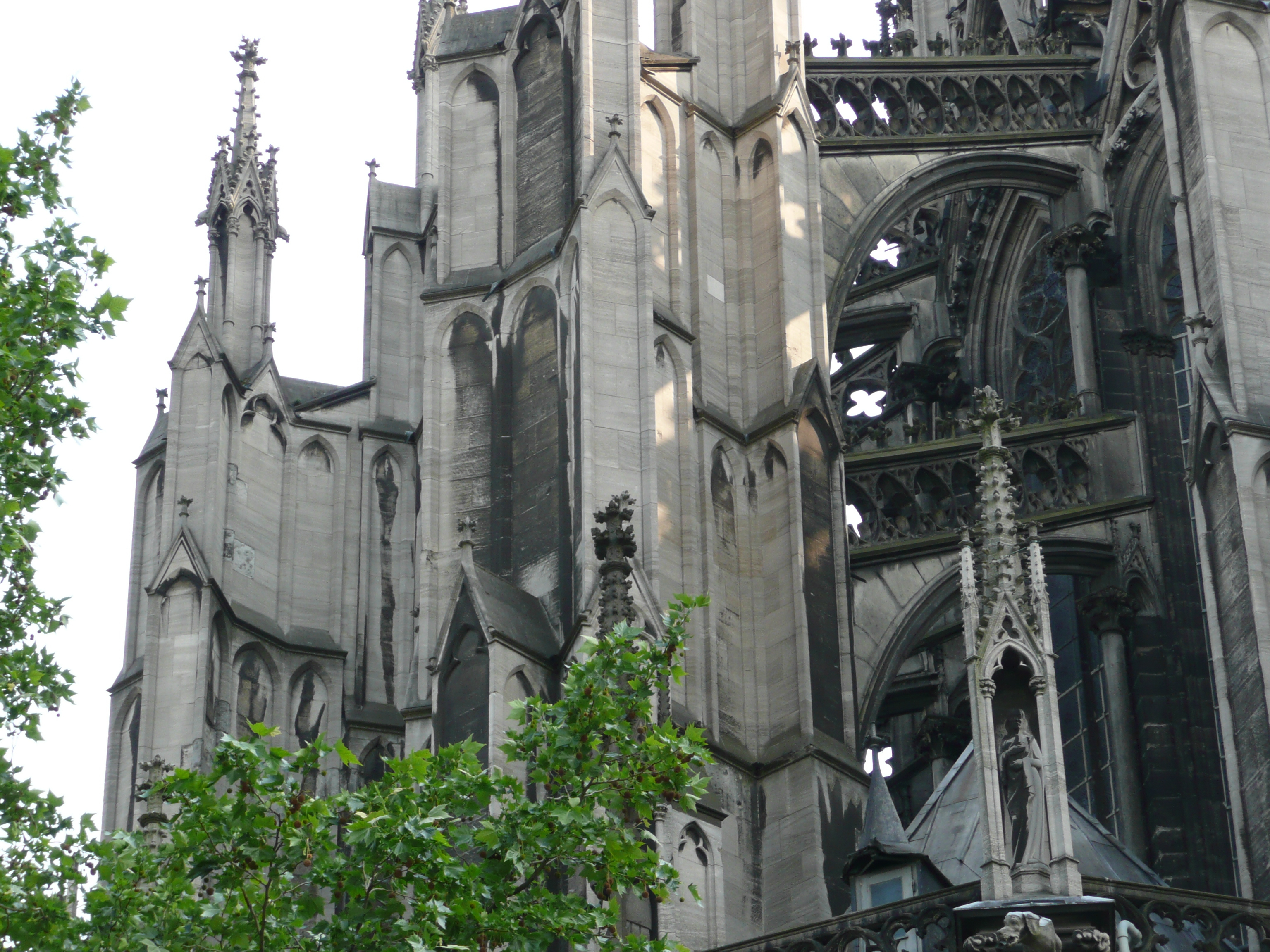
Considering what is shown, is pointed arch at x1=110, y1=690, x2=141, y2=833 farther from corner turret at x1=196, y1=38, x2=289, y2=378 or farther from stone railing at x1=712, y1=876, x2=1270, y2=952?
stone railing at x1=712, y1=876, x2=1270, y2=952

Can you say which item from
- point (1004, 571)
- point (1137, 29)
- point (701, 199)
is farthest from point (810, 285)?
point (1004, 571)

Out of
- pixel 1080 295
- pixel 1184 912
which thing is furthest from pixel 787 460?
pixel 1184 912

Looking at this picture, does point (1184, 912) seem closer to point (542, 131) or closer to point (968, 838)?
point (968, 838)

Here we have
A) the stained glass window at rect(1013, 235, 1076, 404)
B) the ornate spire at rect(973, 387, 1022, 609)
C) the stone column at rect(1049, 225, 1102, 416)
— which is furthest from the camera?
the stained glass window at rect(1013, 235, 1076, 404)

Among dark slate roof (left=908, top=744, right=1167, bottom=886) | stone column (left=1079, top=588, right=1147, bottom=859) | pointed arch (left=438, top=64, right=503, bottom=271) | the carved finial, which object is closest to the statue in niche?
dark slate roof (left=908, top=744, right=1167, bottom=886)

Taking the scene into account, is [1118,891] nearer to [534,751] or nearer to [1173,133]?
[534,751]

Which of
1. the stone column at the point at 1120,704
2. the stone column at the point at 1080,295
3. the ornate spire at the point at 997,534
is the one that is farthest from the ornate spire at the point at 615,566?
the stone column at the point at 1080,295

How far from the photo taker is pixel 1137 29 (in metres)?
31.9

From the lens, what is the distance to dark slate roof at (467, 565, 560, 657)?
80.8 ft

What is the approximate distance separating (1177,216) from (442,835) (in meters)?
11.9

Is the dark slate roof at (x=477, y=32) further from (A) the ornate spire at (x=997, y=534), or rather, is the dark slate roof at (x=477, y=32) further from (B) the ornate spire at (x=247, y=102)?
(A) the ornate spire at (x=997, y=534)

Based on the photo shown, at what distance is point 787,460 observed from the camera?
2714 centimetres

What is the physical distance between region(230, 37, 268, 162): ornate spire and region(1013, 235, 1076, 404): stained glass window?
8.95 meters

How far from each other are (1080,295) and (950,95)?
9.09 ft
